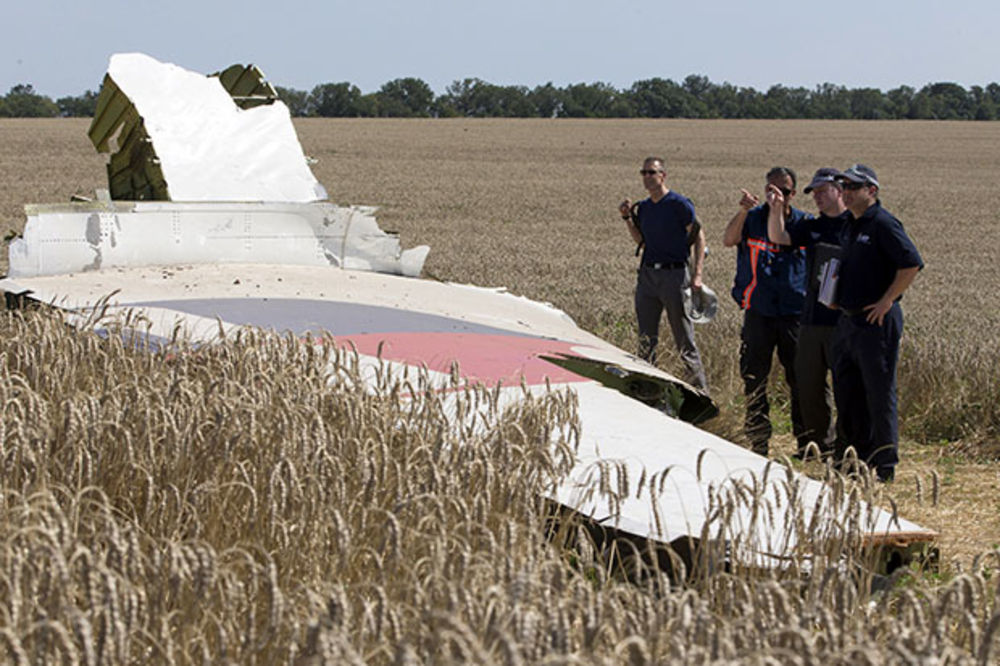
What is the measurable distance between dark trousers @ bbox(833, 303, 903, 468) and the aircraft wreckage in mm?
1188

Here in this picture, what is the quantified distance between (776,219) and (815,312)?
68 centimetres

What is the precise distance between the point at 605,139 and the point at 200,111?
5230cm

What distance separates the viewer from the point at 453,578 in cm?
327

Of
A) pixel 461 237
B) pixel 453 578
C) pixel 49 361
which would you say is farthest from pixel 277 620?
pixel 461 237

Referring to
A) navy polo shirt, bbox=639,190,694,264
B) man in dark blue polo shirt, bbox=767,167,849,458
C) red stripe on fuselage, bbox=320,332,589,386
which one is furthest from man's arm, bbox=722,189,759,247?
red stripe on fuselage, bbox=320,332,589,386

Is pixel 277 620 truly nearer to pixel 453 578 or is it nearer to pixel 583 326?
pixel 453 578

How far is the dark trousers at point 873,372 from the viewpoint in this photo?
24.5ft

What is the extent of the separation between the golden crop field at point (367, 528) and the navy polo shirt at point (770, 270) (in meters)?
0.87

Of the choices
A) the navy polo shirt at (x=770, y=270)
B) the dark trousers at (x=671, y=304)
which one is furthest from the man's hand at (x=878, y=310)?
the dark trousers at (x=671, y=304)

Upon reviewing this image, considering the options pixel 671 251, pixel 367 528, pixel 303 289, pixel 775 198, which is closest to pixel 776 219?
pixel 775 198

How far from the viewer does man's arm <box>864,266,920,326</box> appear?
730 centimetres

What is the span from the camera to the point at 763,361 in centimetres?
889

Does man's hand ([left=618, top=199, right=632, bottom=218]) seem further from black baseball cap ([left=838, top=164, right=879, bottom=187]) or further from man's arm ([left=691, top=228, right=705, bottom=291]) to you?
black baseball cap ([left=838, top=164, right=879, bottom=187])

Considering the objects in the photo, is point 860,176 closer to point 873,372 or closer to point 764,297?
point 873,372
